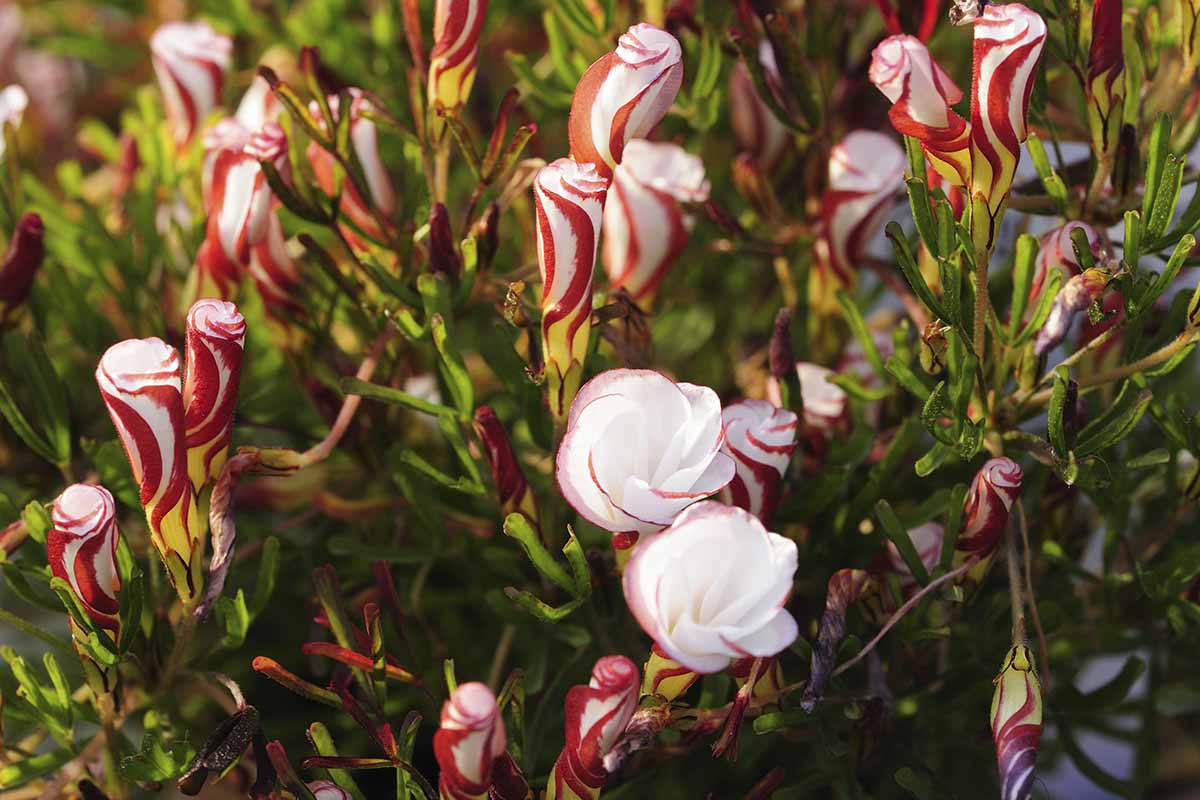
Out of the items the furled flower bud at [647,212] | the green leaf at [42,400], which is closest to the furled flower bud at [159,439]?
the green leaf at [42,400]

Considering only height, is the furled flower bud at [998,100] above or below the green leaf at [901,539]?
above

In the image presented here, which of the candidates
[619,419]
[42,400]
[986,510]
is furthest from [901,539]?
[42,400]

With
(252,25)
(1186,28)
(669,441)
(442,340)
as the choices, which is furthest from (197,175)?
(1186,28)

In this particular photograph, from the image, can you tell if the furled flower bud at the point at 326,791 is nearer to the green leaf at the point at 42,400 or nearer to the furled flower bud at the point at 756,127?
the green leaf at the point at 42,400

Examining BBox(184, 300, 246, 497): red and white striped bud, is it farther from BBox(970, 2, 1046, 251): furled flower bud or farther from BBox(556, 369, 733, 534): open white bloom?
BBox(970, 2, 1046, 251): furled flower bud

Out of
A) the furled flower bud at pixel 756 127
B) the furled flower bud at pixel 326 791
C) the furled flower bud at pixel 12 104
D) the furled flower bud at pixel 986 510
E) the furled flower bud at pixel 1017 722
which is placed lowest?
the furled flower bud at pixel 326 791
